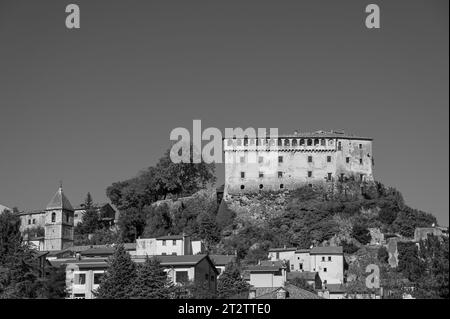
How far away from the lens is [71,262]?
7562 cm

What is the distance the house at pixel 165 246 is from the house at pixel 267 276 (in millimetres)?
8456

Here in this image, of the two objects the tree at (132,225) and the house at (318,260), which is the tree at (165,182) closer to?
the tree at (132,225)

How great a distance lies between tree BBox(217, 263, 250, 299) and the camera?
67938 millimetres

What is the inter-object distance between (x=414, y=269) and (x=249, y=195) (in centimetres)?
2418

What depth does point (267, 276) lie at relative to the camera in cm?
7631

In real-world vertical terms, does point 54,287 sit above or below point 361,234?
below

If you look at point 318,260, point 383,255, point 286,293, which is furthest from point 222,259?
point 286,293

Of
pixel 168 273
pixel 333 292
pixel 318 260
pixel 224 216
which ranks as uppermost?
pixel 224 216

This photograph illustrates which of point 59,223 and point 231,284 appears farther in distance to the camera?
point 59,223

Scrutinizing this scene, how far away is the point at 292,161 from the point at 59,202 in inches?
898

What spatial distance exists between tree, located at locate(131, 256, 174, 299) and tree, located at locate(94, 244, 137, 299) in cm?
55

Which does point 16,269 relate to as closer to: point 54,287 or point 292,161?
point 54,287

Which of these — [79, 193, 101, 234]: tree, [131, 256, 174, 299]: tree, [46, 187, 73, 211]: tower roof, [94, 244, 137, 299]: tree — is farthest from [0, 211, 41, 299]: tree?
[79, 193, 101, 234]: tree
